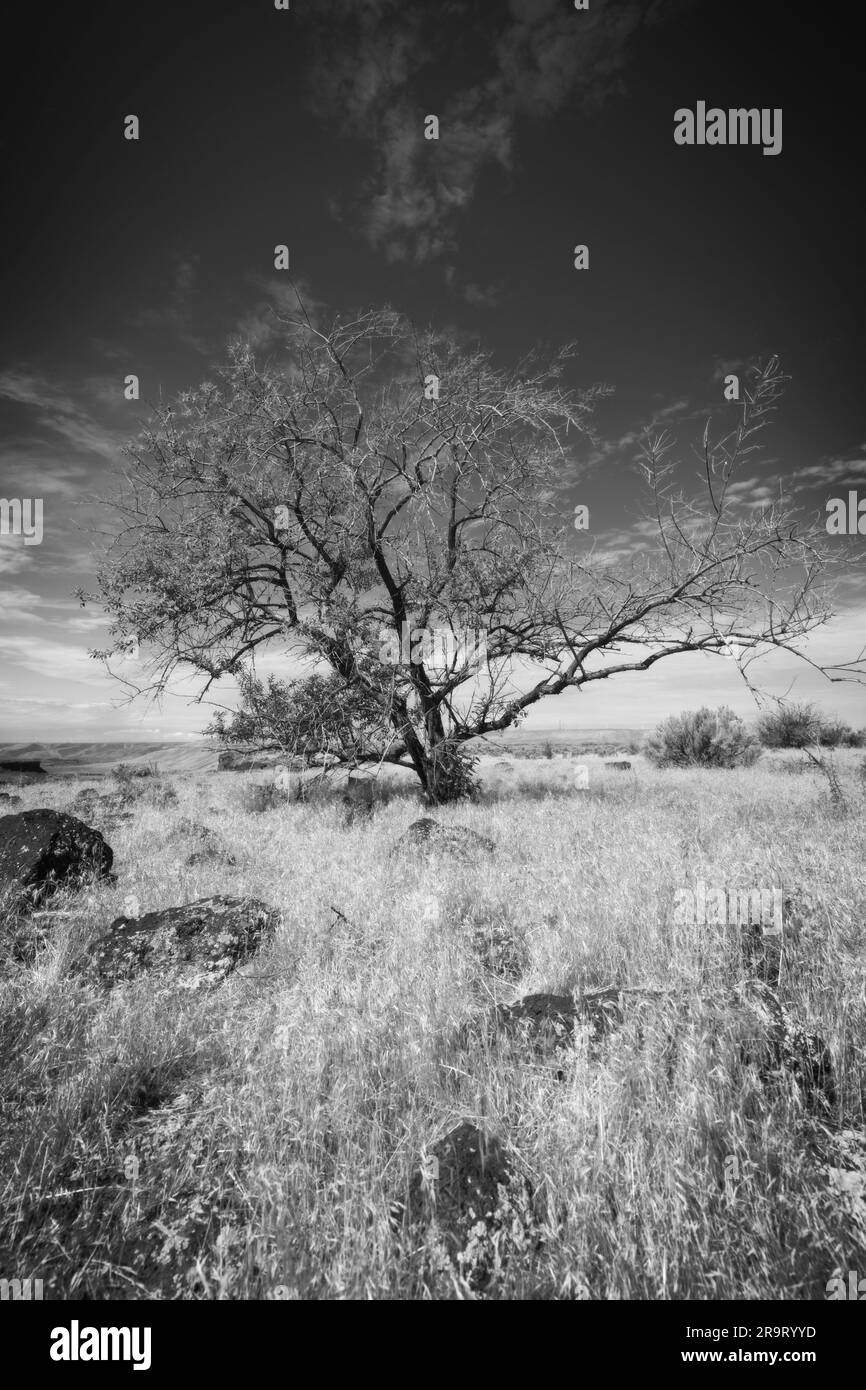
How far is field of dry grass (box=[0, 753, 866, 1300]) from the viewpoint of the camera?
70.6 inches

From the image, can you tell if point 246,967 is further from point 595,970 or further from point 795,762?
point 795,762

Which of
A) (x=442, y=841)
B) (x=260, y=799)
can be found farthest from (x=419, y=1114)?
(x=260, y=799)

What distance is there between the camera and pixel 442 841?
24.6 ft

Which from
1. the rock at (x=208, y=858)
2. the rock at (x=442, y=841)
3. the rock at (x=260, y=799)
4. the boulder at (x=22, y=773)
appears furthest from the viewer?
the boulder at (x=22, y=773)

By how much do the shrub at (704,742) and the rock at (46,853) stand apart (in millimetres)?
20661

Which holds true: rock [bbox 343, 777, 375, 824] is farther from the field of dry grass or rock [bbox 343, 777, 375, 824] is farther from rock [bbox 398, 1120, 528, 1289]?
rock [bbox 398, 1120, 528, 1289]

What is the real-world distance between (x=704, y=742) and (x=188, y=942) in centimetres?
2292

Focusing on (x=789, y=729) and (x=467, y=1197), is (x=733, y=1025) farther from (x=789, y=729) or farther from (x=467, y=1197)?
(x=789, y=729)

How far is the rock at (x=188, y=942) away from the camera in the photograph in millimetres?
4156

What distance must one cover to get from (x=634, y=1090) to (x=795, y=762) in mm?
21712

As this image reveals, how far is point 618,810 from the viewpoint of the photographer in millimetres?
10750

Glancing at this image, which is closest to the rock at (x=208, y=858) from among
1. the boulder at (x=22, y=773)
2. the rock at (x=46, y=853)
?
the rock at (x=46, y=853)
